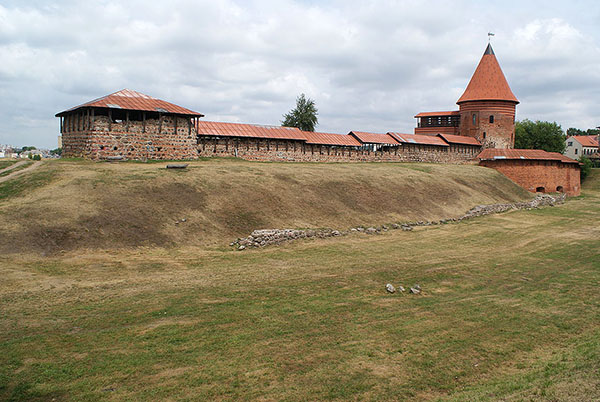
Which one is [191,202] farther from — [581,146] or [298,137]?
[581,146]

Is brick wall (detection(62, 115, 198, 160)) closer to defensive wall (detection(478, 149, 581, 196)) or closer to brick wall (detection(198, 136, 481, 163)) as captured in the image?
brick wall (detection(198, 136, 481, 163))

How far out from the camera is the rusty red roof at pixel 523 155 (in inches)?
1725

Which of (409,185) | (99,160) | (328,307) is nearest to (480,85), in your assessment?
(409,185)

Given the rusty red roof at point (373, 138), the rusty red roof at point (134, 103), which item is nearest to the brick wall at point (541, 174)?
the rusty red roof at point (373, 138)

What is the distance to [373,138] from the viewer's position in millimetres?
42000

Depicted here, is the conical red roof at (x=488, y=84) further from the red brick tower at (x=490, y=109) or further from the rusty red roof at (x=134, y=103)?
the rusty red roof at (x=134, y=103)

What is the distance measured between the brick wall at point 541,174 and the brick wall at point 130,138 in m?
32.7

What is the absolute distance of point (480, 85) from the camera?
5169cm

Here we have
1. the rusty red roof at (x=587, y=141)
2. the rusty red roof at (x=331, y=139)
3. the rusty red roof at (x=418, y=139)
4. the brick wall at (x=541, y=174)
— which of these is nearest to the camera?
the rusty red roof at (x=331, y=139)

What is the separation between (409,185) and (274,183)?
1044 cm

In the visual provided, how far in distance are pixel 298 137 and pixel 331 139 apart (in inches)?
165

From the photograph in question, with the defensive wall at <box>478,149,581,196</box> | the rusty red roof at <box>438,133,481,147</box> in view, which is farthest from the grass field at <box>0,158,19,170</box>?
the defensive wall at <box>478,149,581,196</box>

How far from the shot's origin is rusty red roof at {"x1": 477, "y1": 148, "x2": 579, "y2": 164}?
43.8 meters

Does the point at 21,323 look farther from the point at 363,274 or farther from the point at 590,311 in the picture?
the point at 590,311
